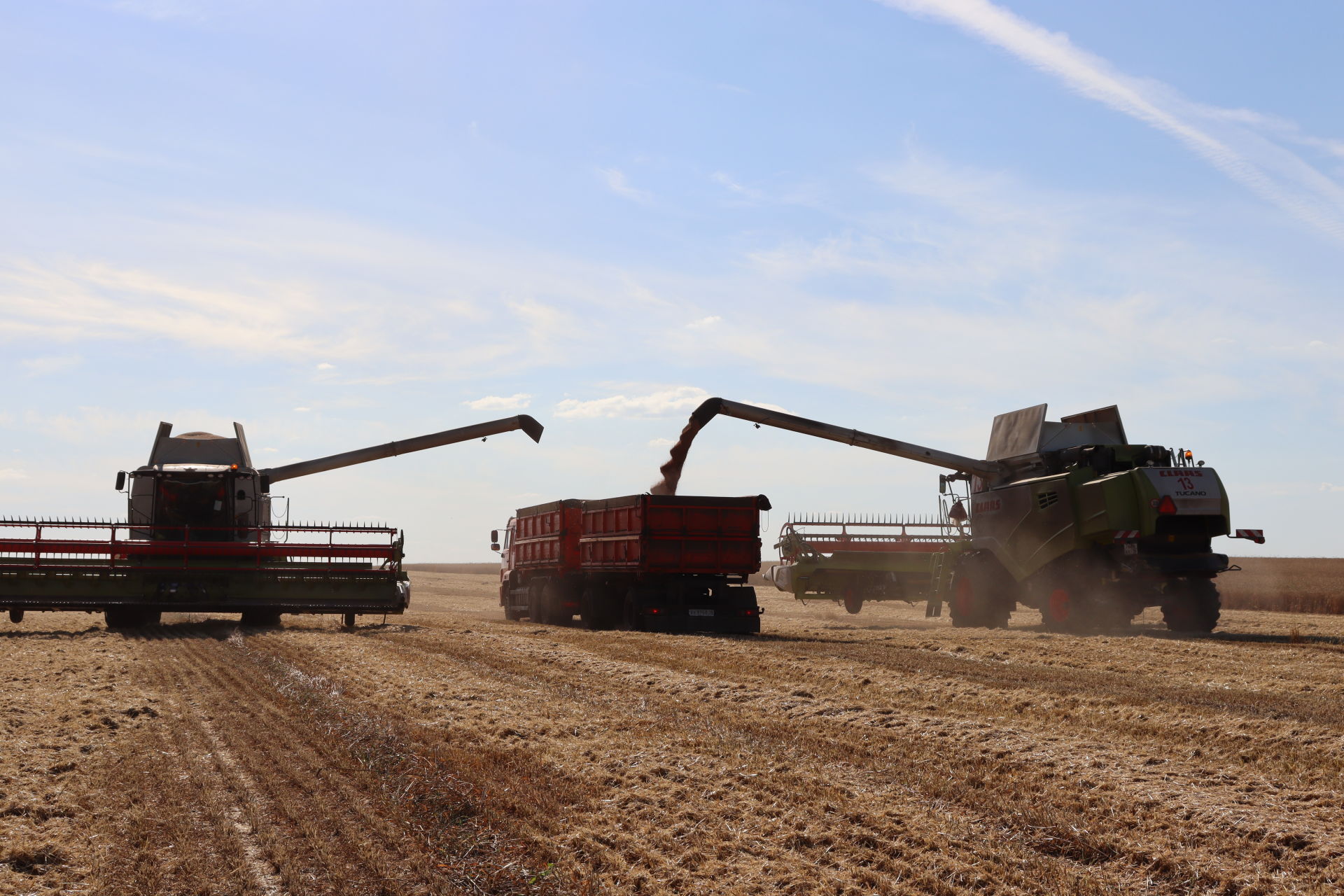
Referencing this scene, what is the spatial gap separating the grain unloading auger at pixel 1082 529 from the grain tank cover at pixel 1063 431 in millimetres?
22

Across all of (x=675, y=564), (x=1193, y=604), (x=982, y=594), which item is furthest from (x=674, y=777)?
(x=982, y=594)

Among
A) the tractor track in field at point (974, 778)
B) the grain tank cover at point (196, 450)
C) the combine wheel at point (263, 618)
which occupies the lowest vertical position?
the tractor track in field at point (974, 778)

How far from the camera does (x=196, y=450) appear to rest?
23766mm

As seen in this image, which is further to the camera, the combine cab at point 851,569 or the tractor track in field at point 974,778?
the combine cab at point 851,569

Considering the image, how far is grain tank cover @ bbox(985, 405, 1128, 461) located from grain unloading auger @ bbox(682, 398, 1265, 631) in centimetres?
2

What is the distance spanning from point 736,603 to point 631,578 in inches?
82.5

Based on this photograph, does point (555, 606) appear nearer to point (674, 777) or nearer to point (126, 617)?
point (126, 617)

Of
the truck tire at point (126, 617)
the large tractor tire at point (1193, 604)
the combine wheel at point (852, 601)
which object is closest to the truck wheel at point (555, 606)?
the combine wheel at point (852, 601)

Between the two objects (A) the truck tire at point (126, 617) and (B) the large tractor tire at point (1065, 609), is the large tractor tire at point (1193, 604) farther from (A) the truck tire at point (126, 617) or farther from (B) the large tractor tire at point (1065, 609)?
(A) the truck tire at point (126, 617)

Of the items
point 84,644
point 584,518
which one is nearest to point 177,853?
point 84,644

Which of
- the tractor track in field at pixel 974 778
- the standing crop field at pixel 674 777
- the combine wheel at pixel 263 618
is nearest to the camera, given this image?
the standing crop field at pixel 674 777

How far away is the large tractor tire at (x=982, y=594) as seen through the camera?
23234 mm

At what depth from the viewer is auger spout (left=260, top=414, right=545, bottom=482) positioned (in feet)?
95.4

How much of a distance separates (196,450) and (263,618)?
150 inches
